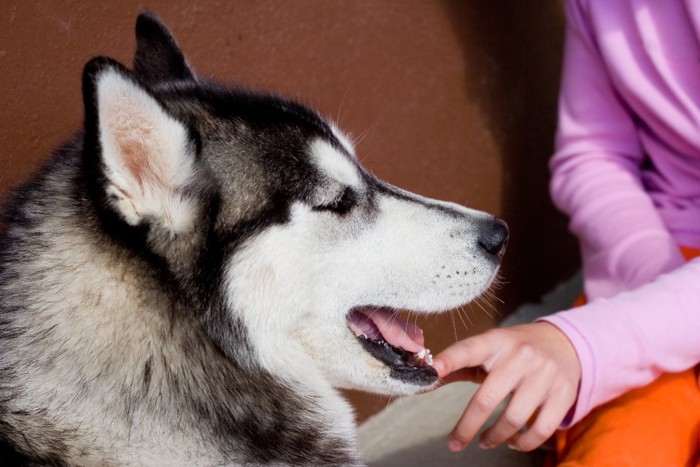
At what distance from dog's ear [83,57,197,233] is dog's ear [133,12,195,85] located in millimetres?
277

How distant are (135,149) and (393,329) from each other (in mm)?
514

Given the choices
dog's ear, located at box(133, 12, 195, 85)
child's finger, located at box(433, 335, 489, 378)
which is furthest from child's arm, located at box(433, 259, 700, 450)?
dog's ear, located at box(133, 12, 195, 85)

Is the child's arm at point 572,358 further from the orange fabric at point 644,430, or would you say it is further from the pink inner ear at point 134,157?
the pink inner ear at point 134,157

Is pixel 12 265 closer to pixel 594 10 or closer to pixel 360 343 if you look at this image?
pixel 360 343

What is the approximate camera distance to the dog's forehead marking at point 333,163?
48.4 inches

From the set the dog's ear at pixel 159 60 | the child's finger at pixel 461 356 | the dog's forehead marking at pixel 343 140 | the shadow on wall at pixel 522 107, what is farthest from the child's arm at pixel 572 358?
the shadow on wall at pixel 522 107

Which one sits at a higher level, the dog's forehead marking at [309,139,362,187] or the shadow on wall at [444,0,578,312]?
the dog's forehead marking at [309,139,362,187]

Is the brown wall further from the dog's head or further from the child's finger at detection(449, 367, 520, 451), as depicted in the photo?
the child's finger at detection(449, 367, 520, 451)

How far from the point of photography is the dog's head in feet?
3.52

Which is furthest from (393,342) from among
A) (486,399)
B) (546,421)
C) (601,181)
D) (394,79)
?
(394,79)

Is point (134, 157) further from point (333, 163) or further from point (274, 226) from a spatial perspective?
point (333, 163)

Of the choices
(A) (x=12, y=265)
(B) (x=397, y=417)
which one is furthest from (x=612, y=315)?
(A) (x=12, y=265)

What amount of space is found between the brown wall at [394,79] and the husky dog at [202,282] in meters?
0.26

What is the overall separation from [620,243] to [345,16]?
82 cm
